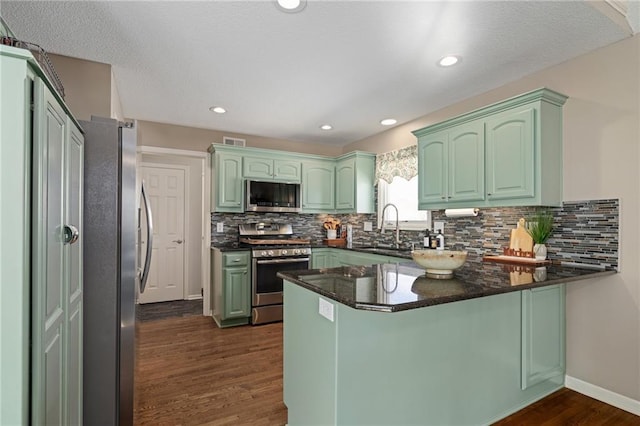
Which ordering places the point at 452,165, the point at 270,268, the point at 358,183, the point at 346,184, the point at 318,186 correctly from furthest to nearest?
the point at 318,186, the point at 346,184, the point at 358,183, the point at 270,268, the point at 452,165

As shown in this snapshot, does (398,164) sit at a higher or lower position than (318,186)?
higher

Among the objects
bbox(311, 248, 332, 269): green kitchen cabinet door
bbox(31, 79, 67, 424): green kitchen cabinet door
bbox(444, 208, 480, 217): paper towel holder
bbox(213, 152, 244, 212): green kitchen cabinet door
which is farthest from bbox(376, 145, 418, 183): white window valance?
bbox(31, 79, 67, 424): green kitchen cabinet door

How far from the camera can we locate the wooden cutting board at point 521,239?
265 cm

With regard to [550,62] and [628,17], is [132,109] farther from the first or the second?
[628,17]

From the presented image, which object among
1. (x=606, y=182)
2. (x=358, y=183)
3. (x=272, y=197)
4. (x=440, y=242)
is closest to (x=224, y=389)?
(x=440, y=242)

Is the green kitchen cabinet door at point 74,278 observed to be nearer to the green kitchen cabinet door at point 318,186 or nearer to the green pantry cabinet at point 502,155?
the green pantry cabinet at point 502,155

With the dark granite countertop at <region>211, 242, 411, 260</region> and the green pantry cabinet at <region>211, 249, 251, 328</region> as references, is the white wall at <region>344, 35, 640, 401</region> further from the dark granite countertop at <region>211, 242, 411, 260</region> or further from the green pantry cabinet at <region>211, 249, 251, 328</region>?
the green pantry cabinet at <region>211, 249, 251, 328</region>

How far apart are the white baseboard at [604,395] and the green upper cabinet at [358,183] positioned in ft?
9.07

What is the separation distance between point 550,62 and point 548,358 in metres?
2.21

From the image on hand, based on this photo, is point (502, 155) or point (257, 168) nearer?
point (502, 155)

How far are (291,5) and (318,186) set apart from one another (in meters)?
3.12

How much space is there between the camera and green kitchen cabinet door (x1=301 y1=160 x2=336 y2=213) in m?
4.77

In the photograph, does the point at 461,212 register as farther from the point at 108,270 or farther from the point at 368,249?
the point at 108,270

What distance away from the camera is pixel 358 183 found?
453 centimetres
